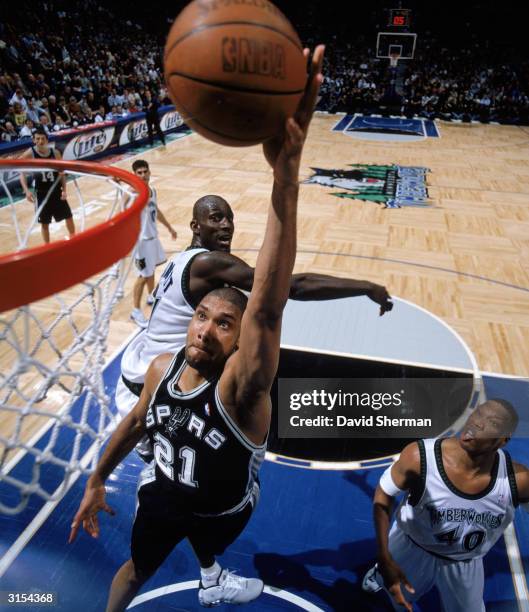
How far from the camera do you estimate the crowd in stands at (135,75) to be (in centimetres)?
1248

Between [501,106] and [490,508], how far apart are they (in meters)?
21.0

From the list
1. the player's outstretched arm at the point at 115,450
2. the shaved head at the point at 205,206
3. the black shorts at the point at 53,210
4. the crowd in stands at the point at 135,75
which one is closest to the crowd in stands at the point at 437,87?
the crowd in stands at the point at 135,75

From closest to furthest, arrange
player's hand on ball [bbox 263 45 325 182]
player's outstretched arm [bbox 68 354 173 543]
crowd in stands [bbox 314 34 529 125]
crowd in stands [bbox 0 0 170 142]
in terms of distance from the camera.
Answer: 1. player's hand on ball [bbox 263 45 325 182]
2. player's outstretched arm [bbox 68 354 173 543]
3. crowd in stands [bbox 0 0 170 142]
4. crowd in stands [bbox 314 34 529 125]

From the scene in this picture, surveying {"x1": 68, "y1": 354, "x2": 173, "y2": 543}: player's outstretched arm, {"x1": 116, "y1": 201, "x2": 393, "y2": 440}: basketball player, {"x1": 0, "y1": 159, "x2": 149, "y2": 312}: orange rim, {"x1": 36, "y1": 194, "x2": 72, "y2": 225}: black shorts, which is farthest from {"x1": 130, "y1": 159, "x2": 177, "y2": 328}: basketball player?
{"x1": 0, "y1": 159, "x2": 149, "y2": 312}: orange rim

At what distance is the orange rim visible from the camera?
53.7 inches

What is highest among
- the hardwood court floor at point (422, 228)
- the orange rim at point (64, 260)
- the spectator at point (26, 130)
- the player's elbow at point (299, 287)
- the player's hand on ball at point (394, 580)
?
the orange rim at point (64, 260)

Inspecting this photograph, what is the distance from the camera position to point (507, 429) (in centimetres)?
196

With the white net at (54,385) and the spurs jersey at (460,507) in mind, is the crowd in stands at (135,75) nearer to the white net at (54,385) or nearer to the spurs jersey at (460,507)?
the white net at (54,385)

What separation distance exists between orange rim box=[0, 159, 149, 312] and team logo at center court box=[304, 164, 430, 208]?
774cm

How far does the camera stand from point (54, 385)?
389 centimetres

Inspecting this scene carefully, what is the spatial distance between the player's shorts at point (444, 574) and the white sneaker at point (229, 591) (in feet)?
2.41

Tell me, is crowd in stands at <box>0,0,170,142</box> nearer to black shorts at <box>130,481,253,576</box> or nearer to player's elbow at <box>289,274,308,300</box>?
player's elbow at <box>289,274,308,300</box>

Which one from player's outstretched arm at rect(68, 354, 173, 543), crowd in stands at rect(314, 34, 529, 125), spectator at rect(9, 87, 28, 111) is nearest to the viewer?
player's outstretched arm at rect(68, 354, 173, 543)

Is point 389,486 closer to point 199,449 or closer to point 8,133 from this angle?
point 199,449
